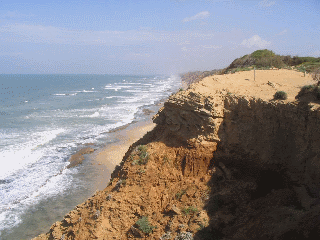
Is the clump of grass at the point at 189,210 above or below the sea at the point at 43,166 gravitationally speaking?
above

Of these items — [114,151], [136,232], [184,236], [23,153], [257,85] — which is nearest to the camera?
[184,236]

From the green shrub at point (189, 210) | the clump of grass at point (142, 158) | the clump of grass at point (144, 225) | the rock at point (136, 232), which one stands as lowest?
the rock at point (136, 232)

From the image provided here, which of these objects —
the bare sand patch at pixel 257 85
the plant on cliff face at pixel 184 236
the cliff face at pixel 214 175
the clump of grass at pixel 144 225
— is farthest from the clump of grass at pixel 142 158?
the bare sand patch at pixel 257 85

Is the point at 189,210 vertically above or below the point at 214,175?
below

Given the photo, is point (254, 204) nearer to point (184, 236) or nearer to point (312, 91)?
point (184, 236)

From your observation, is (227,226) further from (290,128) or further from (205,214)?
(290,128)

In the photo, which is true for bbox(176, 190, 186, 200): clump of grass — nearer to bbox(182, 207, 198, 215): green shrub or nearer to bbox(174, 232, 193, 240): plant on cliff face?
bbox(182, 207, 198, 215): green shrub

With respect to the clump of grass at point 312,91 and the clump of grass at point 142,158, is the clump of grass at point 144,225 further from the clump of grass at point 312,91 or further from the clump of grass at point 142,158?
the clump of grass at point 312,91

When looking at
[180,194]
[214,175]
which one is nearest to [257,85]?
[214,175]
